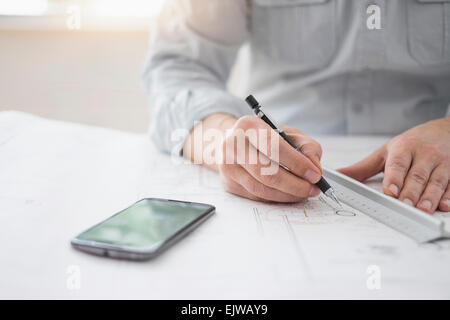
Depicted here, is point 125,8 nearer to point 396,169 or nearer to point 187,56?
point 187,56

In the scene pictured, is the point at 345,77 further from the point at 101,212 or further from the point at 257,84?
the point at 101,212

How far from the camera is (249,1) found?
0.89 meters

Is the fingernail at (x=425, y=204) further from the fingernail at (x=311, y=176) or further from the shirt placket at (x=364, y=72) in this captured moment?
the shirt placket at (x=364, y=72)

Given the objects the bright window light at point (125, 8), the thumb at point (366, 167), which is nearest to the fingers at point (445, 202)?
the thumb at point (366, 167)

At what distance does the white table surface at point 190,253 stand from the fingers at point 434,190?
0.05 ft

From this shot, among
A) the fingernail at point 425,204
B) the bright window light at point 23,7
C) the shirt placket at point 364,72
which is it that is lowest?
the fingernail at point 425,204

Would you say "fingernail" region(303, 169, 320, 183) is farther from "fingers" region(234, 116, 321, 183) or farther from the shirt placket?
the shirt placket

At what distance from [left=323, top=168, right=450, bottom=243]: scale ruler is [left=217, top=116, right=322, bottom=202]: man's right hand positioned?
0.05 m

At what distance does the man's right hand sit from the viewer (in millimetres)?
438

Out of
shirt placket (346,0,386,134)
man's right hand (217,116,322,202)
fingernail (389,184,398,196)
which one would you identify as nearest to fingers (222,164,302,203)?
man's right hand (217,116,322,202)

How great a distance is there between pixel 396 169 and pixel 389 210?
80 mm

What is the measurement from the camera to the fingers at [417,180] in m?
0.45

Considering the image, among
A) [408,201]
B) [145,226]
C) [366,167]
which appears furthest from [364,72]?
[145,226]

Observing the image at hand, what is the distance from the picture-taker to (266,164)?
0.45 meters
